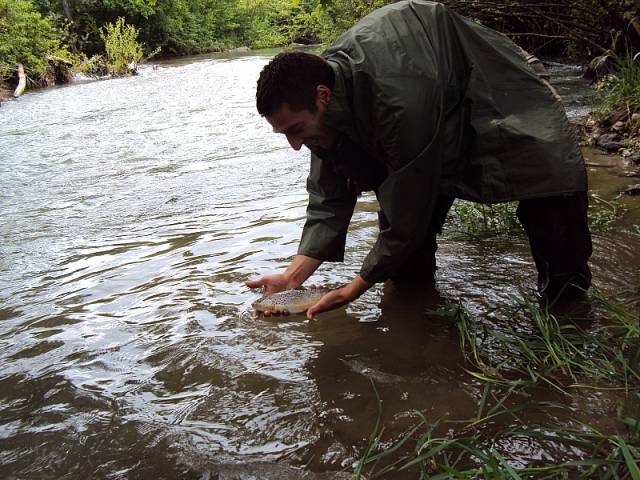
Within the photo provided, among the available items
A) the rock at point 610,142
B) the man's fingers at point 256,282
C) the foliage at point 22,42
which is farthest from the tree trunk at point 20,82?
the man's fingers at point 256,282

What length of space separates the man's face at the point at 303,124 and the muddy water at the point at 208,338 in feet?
3.67

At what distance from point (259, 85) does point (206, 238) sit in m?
2.70

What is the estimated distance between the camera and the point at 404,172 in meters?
2.54

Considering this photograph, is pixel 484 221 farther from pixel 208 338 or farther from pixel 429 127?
pixel 208 338

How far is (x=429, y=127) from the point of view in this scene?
8.23ft

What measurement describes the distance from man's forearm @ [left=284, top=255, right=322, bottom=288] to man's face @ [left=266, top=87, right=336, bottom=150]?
34.0 inches

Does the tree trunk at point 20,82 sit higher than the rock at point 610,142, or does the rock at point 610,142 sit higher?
the tree trunk at point 20,82

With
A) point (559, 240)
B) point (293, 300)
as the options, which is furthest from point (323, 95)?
point (559, 240)

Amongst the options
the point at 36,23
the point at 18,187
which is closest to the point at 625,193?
the point at 18,187

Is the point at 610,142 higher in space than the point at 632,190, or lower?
higher

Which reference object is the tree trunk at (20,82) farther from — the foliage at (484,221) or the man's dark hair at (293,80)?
the man's dark hair at (293,80)

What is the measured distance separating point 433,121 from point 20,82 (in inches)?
749

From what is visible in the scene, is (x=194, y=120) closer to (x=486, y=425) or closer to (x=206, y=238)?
(x=206, y=238)

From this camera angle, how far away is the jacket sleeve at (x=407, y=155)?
8.04 feet
